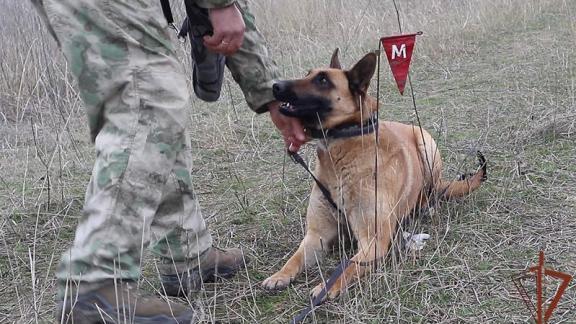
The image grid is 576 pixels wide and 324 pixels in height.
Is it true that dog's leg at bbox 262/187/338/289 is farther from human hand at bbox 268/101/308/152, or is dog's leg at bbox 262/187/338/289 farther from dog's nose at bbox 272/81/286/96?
dog's nose at bbox 272/81/286/96

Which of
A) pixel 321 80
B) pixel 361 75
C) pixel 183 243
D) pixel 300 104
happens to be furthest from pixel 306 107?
pixel 183 243

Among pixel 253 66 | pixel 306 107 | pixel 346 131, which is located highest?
pixel 253 66

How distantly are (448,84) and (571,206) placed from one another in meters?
2.46

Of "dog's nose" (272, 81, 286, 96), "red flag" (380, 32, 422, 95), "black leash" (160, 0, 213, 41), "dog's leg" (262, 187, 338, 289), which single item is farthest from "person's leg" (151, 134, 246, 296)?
"red flag" (380, 32, 422, 95)

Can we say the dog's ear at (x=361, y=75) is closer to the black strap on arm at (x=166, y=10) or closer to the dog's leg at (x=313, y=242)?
the dog's leg at (x=313, y=242)

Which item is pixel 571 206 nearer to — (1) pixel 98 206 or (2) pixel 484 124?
(2) pixel 484 124

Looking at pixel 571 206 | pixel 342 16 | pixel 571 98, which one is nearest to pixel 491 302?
pixel 571 206

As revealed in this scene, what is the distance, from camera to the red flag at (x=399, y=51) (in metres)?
1.93

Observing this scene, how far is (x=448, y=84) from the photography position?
15.8 ft

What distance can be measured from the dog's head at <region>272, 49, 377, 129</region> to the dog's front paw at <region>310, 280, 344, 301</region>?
2.16ft

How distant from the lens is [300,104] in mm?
2395

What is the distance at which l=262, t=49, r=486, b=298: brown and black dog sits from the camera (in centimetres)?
230

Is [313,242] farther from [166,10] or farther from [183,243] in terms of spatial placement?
Result: [166,10]

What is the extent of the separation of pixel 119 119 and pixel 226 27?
426 millimetres
